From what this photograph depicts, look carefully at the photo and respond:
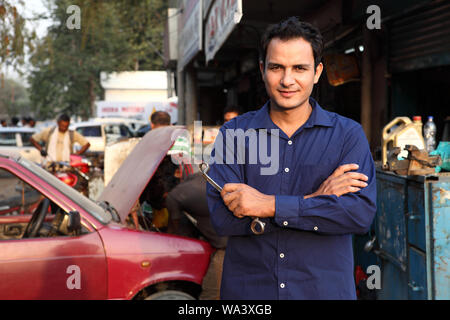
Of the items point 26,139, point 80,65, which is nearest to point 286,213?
point 26,139

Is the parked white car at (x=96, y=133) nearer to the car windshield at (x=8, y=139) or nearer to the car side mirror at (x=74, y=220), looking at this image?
the car windshield at (x=8, y=139)

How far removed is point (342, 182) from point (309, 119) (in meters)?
0.31

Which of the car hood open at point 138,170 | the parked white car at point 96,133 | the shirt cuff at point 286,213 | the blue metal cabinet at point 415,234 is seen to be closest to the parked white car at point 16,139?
the parked white car at point 96,133

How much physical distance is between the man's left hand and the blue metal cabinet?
1.85 meters

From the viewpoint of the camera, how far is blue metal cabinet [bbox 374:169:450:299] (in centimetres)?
331

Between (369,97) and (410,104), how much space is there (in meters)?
0.56

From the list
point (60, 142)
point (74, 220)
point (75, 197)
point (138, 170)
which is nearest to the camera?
point (74, 220)

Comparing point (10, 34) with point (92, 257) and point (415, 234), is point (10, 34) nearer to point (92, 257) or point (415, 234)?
point (92, 257)

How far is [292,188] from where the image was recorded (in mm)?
2033

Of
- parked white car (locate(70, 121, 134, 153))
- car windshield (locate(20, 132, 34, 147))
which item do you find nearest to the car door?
car windshield (locate(20, 132, 34, 147))

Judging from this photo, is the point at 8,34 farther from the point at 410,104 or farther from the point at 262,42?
the point at 262,42

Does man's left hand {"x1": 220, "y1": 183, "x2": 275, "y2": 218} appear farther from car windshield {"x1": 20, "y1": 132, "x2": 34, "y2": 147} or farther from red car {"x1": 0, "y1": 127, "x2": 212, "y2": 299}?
car windshield {"x1": 20, "y1": 132, "x2": 34, "y2": 147}

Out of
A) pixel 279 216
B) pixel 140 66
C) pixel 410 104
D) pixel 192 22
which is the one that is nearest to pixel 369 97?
pixel 410 104

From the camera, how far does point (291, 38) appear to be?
2.00 metres
